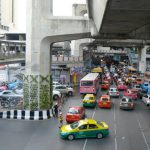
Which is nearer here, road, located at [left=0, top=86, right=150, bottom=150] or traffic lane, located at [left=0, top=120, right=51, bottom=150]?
road, located at [left=0, top=86, right=150, bottom=150]

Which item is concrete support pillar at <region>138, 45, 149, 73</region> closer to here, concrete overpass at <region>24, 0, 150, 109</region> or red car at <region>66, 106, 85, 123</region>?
concrete overpass at <region>24, 0, 150, 109</region>

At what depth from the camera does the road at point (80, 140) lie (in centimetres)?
1770

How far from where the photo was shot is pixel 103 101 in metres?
30.3

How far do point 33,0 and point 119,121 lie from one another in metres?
10.8

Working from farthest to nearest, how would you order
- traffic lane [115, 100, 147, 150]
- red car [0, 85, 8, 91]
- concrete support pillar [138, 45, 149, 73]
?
1. concrete support pillar [138, 45, 149, 73]
2. red car [0, 85, 8, 91]
3. traffic lane [115, 100, 147, 150]

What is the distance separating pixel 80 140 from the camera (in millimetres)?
18906

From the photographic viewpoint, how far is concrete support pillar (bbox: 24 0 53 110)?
26016 millimetres

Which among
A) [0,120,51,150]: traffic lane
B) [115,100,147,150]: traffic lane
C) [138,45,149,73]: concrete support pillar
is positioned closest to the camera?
[115,100,147,150]: traffic lane

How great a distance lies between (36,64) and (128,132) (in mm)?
9217

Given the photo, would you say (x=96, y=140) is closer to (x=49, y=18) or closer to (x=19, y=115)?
(x=19, y=115)

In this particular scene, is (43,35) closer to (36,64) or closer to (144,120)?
(36,64)

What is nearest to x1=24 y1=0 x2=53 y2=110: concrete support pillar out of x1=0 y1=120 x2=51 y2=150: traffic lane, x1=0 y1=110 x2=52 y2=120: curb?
x1=0 y1=110 x2=52 y2=120: curb

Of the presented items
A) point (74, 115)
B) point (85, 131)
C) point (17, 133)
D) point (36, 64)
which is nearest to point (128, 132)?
point (85, 131)

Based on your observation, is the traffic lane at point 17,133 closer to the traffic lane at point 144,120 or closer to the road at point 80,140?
the road at point 80,140
